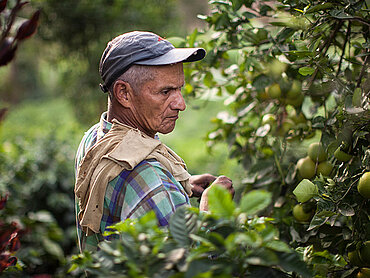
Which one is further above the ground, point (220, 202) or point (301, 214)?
point (220, 202)

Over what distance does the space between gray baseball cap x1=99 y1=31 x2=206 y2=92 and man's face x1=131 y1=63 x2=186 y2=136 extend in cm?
4

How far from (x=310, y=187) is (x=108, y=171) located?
24.2 inches

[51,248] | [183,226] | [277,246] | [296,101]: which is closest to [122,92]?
[183,226]

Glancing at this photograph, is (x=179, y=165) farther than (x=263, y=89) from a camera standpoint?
No

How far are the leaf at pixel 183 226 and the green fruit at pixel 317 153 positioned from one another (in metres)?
0.90

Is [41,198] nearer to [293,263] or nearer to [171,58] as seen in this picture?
[171,58]

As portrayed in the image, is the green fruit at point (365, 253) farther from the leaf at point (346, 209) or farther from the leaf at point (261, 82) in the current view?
the leaf at point (261, 82)

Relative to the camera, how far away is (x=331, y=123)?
1733 mm

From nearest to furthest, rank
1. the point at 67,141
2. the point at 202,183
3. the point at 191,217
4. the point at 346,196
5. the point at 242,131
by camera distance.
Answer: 1. the point at 191,217
2. the point at 346,196
3. the point at 202,183
4. the point at 242,131
5. the point at 67,141

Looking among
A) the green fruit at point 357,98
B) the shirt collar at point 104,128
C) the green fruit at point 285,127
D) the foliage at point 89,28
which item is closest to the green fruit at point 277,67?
the green fruit at point 285,127

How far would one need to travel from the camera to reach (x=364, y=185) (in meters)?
1.43

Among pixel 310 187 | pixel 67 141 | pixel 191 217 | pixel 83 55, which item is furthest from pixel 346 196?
pixel 83 55

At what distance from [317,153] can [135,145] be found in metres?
0.79

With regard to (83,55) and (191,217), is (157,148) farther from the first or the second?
(83,55)
